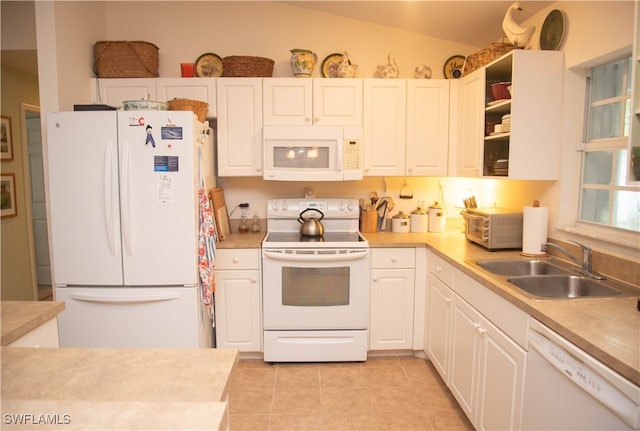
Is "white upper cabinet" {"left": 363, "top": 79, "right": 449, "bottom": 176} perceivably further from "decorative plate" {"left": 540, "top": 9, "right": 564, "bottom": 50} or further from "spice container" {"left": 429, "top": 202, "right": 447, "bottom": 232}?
"decorative plate" {"left": 540, "top": 9, "right": 564, "bottom": 50}

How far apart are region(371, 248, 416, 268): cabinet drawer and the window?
1.10 meters

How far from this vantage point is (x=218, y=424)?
0.81 m

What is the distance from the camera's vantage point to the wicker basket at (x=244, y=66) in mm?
3033

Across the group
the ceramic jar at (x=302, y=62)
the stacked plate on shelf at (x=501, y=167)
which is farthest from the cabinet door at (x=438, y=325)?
the ceramic jar at (x=302, y=62)

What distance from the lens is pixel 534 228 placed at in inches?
93.6

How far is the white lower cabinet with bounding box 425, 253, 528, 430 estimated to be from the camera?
→ 1.70 meters

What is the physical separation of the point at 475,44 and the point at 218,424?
348 centimetres

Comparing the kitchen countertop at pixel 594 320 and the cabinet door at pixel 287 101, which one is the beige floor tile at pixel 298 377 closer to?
the kitchen countertop at pixel 594 320

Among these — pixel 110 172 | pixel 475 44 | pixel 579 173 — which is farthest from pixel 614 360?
pixel 475 44

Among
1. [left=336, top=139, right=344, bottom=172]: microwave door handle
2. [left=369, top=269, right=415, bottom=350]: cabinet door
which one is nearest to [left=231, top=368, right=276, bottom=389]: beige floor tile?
[left=369, top=269, right=415, bottom=350]: cabinet door

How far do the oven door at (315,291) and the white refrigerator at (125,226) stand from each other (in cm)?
55

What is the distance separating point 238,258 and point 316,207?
784 millimetres

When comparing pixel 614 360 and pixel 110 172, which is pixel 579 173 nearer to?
pixel 614 360

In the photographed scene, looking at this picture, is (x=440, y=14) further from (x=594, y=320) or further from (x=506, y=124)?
(x=594, y=320)
